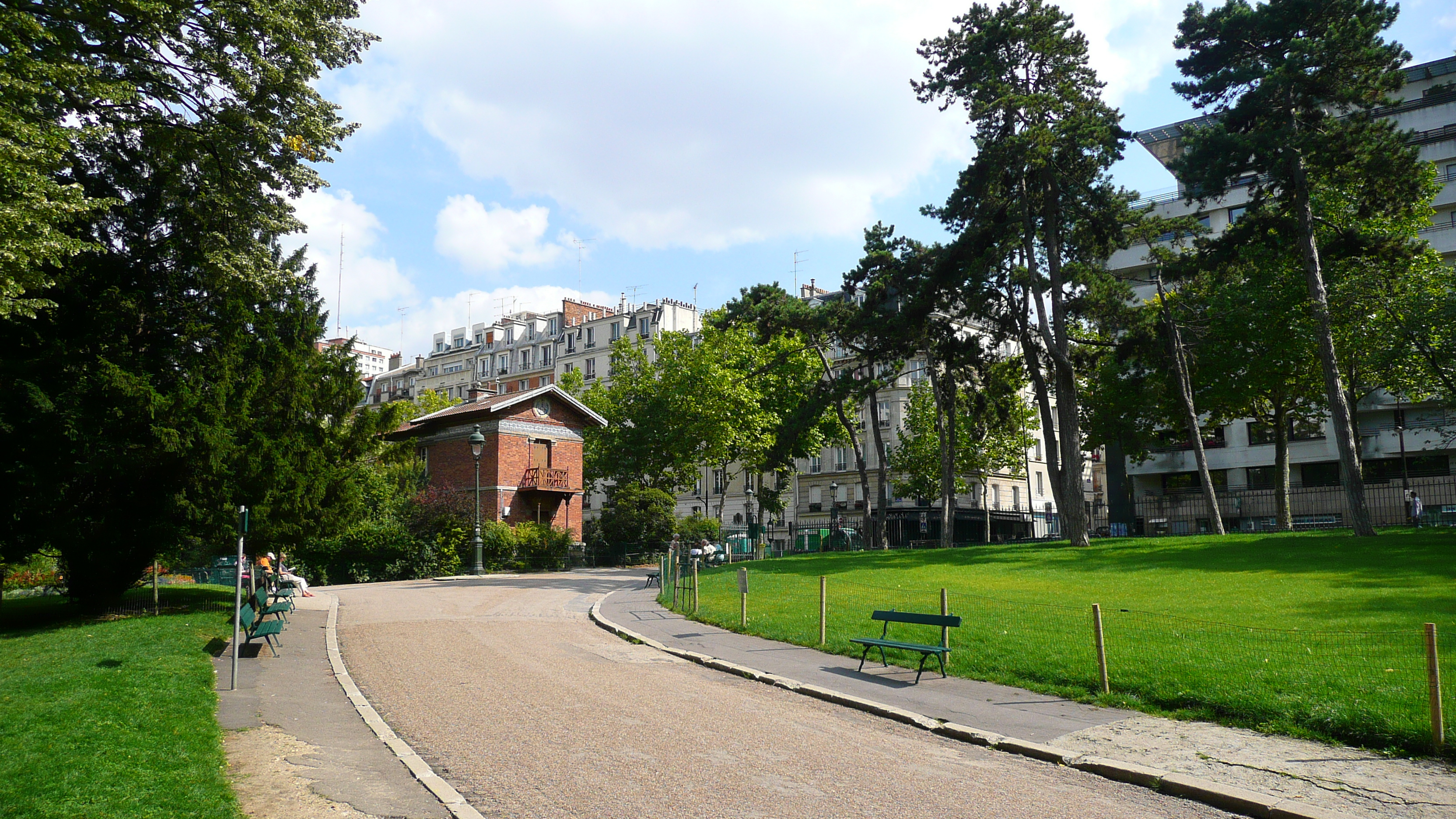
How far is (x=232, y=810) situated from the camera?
6465mm

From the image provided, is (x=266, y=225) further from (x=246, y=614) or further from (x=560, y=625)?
(x=560, y=625)

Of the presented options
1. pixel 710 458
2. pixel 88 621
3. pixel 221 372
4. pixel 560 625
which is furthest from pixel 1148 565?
pixel 710 458

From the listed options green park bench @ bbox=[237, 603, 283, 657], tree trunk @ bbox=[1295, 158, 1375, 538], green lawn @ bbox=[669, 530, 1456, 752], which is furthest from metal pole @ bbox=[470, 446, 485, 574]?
tree trunk @ bbox=[1295, 158, 1375, 538]

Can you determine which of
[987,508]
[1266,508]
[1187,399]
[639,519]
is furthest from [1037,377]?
[1266,508]

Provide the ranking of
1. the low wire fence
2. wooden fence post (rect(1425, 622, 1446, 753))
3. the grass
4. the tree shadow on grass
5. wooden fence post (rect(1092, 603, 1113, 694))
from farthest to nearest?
1. the tree shadow on grass
2. wooden fence post (rect(1092, 603, 1113, 694))
3. the low wire fence
4. wooden fence post (rect(1425, 622, 1446, 753))
5. the grass

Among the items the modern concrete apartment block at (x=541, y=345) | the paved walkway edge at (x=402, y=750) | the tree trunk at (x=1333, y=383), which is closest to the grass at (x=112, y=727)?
the paved walkway edge at (x=402, y=750)

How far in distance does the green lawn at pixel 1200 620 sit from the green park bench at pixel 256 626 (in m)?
7.91

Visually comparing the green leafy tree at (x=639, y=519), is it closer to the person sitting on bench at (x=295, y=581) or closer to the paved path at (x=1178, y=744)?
the person sitting on bench at (x=295, y=581)

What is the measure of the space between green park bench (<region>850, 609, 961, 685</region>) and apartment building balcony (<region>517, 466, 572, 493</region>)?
3129cm

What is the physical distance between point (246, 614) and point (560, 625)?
20.3ft

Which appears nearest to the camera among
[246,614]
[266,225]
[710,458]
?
[246,614]

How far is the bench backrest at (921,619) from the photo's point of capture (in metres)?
12.4

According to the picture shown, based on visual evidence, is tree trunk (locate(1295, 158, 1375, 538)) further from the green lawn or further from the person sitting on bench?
the person sitting on bench

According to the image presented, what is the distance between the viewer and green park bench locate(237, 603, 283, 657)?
1421cm
